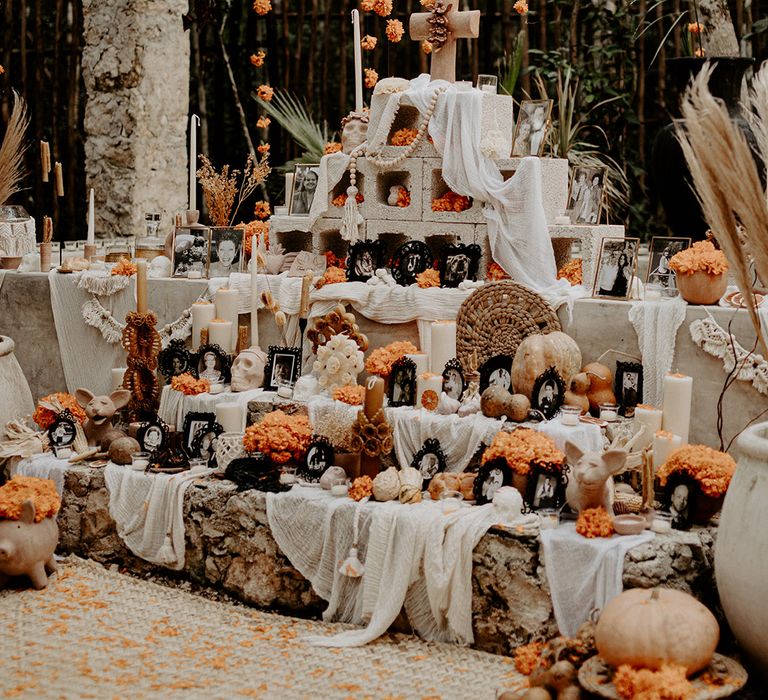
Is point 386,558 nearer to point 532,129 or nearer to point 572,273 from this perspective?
point 572,273

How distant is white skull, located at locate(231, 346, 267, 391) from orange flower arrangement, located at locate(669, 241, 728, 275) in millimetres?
1973

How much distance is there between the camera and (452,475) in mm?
4594

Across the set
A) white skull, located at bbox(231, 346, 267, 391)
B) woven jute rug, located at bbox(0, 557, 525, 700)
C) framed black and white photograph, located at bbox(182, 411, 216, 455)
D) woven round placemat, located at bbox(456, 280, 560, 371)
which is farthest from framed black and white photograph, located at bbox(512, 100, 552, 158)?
woven jute rug, located at bbox(0, 557, 525, 700)

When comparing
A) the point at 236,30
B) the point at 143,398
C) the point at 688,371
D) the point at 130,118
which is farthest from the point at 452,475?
the point at 236,30

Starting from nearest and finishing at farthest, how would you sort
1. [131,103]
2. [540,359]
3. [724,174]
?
[724,174]
[540,359]
[131,103]

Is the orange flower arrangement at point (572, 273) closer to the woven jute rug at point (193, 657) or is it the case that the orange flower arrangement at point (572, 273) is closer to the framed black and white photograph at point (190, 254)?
the framed black and white photograph at point (190, 254)

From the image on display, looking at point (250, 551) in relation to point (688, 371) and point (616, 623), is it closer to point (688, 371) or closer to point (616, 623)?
point (616, 623)

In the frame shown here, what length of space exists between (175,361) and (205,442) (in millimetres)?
680

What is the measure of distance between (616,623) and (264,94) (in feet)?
21.0

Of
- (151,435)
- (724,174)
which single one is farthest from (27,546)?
(724,174)

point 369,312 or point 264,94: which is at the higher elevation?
point 264,94

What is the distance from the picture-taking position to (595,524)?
13.3 ft

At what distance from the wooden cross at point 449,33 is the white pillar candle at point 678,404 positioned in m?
2.28

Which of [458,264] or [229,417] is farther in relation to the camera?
[458,264]
